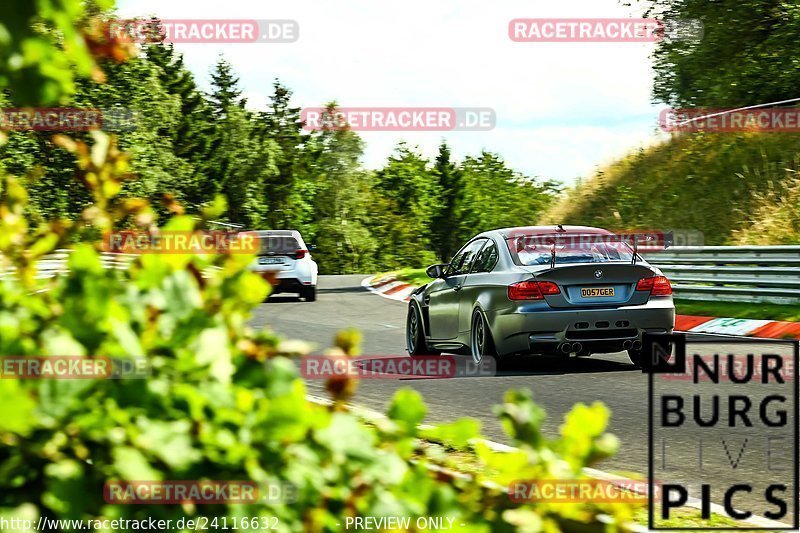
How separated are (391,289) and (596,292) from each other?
21.3m

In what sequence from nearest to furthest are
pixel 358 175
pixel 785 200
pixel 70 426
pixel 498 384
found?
pixel 70 426, pixel 498 384, pixel 785 200, pixel 358 175

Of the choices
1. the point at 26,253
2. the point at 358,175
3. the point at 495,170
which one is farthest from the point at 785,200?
the point at 495,170

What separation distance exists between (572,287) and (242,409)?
935cm

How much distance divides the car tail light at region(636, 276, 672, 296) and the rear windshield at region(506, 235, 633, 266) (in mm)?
307

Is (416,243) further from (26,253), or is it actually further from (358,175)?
(26,253)

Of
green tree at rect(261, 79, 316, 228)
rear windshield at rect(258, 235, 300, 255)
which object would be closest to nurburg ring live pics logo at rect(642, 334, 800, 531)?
rear windshield at rect(258, 235, 300, 255)

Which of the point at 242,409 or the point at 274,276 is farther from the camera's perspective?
the point at 274,276

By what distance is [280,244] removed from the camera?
2631cm

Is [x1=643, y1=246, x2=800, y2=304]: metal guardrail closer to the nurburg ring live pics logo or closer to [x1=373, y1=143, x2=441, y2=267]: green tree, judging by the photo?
the nurburg ring live pics logo

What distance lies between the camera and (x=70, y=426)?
2.16 m

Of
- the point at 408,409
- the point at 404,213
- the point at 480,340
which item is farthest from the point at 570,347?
the point at 404,213

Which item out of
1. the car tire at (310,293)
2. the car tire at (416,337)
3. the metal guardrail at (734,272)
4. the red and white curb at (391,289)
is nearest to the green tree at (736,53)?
the red and white curb at (391,289)

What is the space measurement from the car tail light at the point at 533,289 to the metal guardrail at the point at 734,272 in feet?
25.4

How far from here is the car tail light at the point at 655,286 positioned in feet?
37.6
